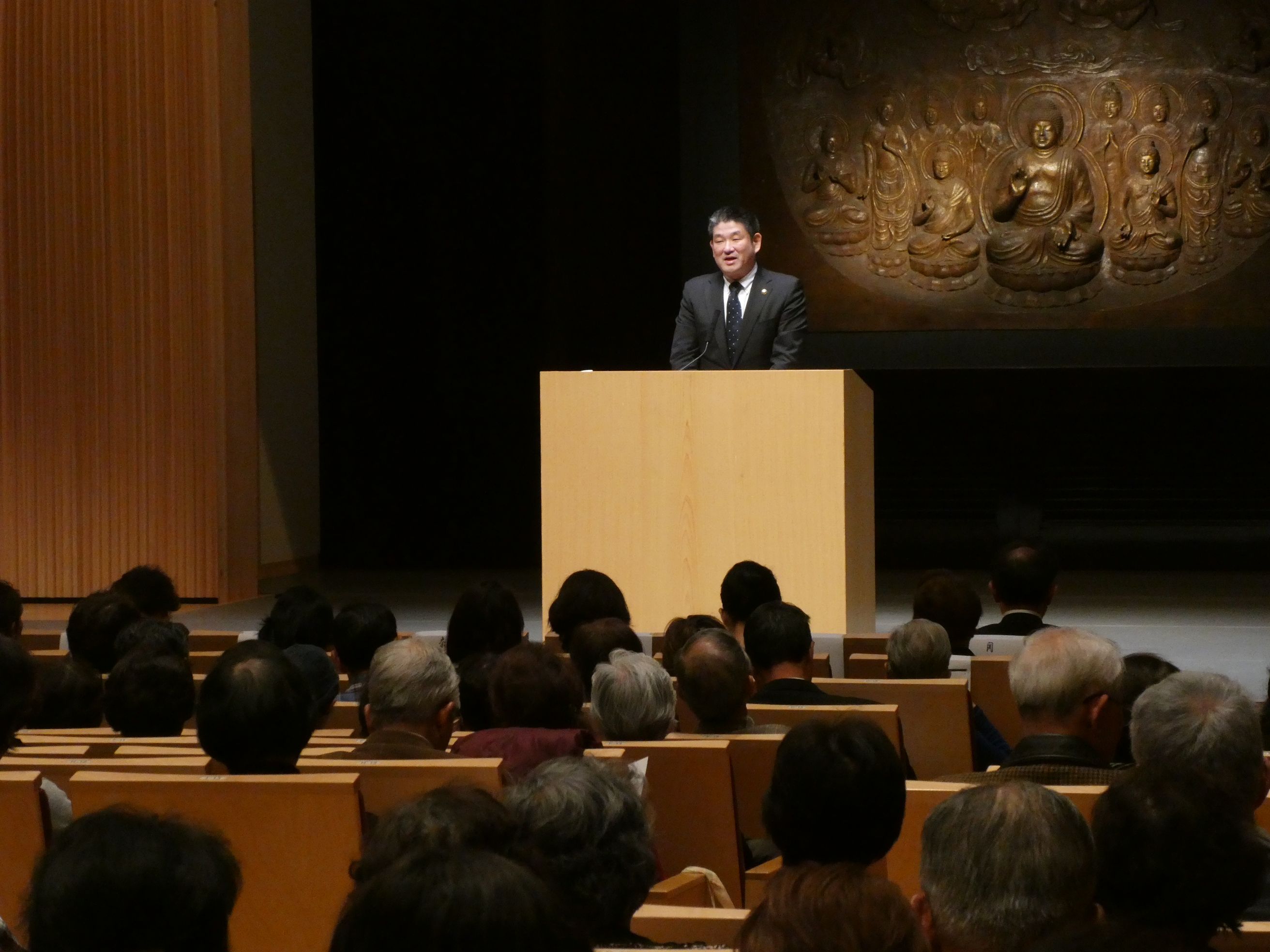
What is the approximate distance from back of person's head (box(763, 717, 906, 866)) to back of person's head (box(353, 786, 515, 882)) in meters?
0.46

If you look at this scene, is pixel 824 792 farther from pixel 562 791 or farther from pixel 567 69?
pixel 567 69

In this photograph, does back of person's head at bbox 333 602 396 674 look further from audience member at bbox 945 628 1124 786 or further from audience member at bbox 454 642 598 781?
audience member at bbox 945 628 1124 786

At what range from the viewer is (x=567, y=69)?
36.2 ft

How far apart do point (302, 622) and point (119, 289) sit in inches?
→ 190

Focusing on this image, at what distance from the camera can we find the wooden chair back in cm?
243

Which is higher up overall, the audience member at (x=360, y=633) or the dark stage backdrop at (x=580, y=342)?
the dark stage backdrop at (x=580, y=342)

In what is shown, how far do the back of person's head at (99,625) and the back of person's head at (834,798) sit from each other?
118 inches

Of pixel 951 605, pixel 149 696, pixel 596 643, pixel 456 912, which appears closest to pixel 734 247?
pixel 951 605

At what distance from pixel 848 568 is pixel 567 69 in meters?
6.10

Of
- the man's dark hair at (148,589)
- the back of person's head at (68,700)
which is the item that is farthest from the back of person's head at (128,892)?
the man's dark hair at (148,589)

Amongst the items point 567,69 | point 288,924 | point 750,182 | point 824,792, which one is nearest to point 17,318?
point 567,69

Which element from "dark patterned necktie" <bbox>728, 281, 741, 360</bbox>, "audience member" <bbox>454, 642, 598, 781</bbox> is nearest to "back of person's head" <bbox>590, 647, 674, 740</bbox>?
"audience member" <bbox>454, 642, 598, 781</bbox>

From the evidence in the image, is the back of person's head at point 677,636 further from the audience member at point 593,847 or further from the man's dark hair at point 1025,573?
the audience member at point 593,847

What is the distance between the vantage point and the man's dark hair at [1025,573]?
5223 millimetres
